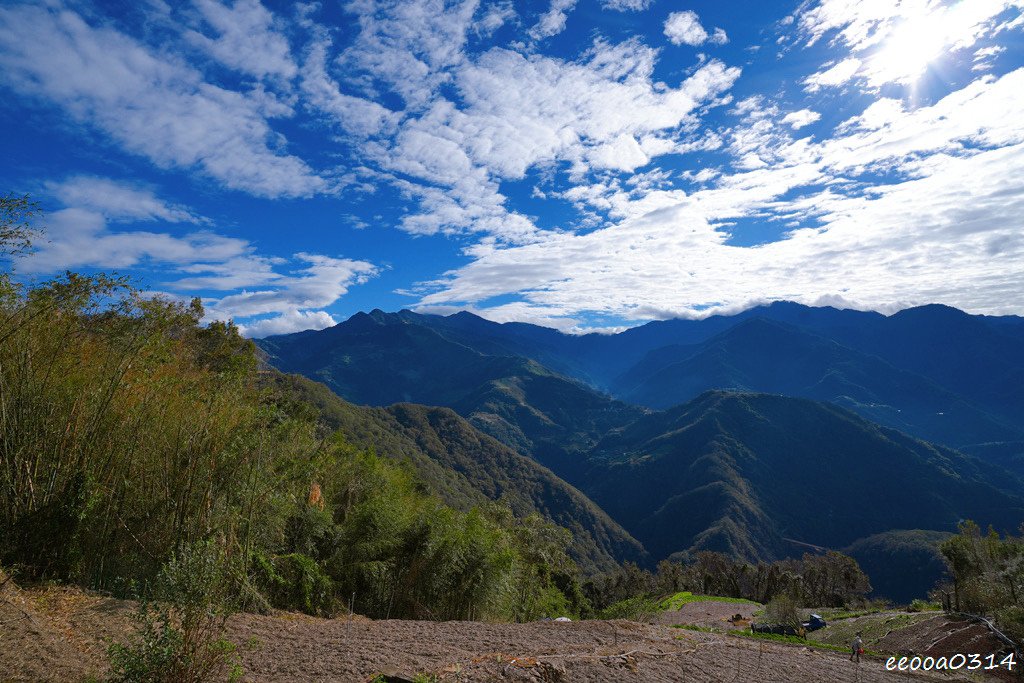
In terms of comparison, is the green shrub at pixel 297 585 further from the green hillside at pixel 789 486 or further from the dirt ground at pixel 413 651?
the green hillside at pixel 789 486

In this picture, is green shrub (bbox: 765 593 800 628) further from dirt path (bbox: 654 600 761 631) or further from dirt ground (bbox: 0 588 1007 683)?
Result: dirt ground (bbox: 0 588 1007 683)

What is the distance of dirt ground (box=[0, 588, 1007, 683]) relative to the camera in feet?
16.0

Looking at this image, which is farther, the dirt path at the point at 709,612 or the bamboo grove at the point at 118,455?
the dirt path at the point at 709,612

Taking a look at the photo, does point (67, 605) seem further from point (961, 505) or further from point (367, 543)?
point (961, 505)

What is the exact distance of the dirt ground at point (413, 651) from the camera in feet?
16.0

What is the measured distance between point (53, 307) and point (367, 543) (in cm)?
759

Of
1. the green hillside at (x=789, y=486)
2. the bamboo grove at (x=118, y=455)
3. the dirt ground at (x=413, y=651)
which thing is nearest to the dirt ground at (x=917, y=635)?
the dirt ground at (x=413, y=651)

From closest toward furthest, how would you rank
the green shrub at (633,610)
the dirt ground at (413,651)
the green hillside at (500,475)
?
the dirt ground at (413,651) → the green shrub at (633,610) → the green hillside at (500,475)

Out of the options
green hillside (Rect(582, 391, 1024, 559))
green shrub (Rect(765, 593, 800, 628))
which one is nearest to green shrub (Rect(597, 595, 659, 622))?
green shrub (Rect(765, 593, 800, 628))

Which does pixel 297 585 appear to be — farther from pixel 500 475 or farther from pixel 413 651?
pixel 500 475

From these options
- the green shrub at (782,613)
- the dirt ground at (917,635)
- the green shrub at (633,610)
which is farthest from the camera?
the green shrub at (782,613)

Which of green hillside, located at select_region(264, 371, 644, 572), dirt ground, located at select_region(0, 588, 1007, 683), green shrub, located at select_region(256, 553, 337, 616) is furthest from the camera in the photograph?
green hillside, located at select_region(264, 371, 644, 572)

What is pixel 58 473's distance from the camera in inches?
239

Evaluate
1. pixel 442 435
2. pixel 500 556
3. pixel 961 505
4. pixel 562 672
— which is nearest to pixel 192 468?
pixel 562 672
